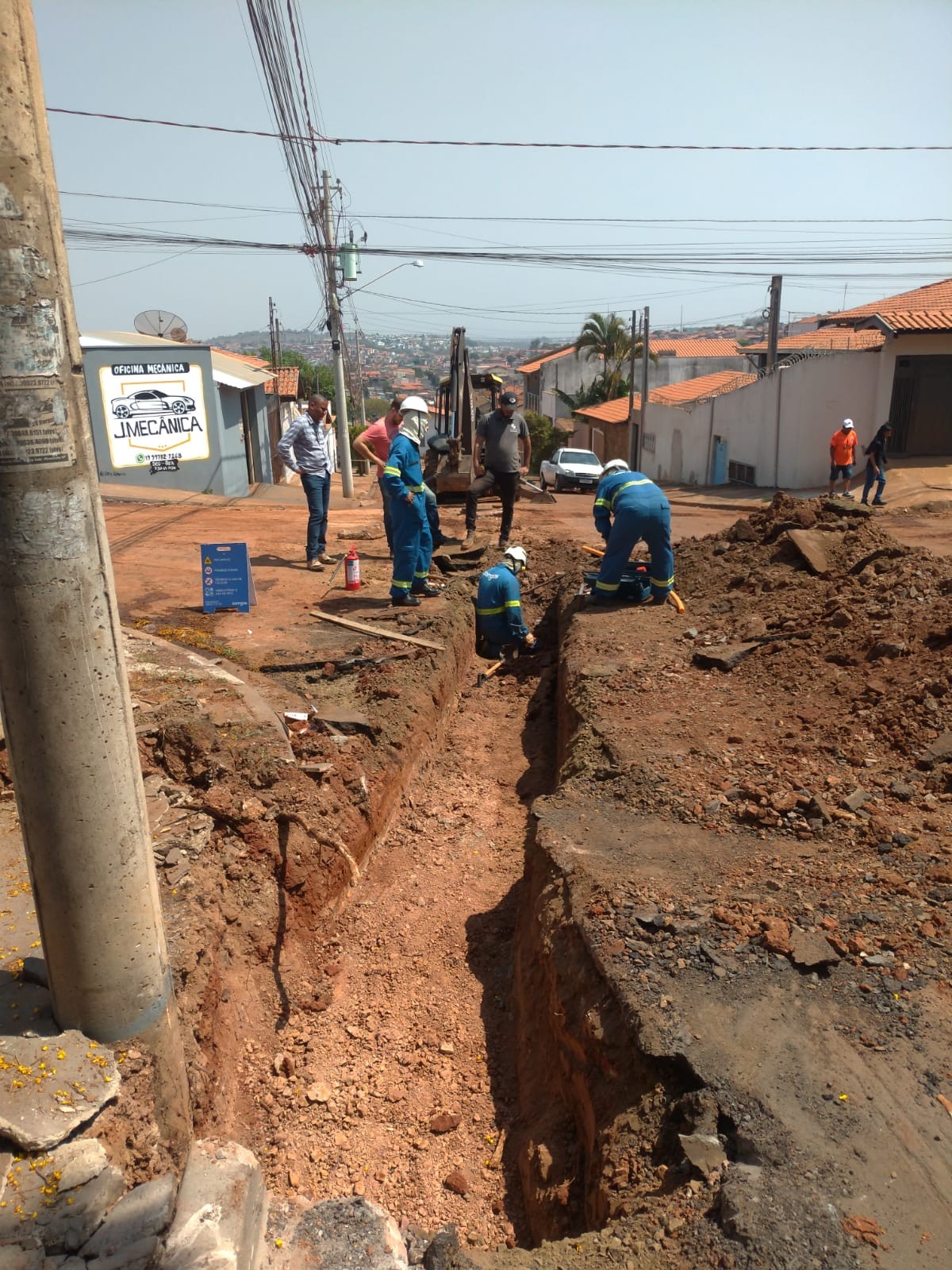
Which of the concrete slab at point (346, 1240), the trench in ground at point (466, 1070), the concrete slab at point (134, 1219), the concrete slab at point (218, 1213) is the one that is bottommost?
the trench in ground at point (466, 1070)

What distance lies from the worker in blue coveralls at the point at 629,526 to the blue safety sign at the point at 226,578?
3453 mm

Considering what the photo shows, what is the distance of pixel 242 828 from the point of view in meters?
4.69

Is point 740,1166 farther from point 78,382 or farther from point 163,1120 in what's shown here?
point 78,382

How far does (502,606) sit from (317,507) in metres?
2.63

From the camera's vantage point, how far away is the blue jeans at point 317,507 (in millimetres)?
9938

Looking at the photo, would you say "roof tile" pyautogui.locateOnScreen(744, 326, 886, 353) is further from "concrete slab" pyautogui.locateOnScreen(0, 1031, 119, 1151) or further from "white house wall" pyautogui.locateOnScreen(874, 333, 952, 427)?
"concrete slab" pyautogui.locateOnScreen(0, 1031, 119, 1151)

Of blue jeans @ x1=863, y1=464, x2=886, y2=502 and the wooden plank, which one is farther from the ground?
blue jeans @ x1=863, y1=464, x2=886, y2=502

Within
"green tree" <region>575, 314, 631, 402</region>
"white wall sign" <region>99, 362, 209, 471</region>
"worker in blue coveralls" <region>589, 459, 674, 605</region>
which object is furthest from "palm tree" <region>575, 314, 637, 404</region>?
"worker in blue coveralls" <region>589, 459, 674, 605</region>

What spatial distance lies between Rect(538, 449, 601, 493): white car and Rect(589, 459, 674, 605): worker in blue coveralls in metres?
17.0

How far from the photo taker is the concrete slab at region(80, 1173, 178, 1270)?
2.39m

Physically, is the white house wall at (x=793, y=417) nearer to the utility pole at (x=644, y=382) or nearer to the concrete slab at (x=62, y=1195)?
the utility pole at (x=644, y=382)

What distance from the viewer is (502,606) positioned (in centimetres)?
912

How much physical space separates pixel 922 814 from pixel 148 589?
7.77 m

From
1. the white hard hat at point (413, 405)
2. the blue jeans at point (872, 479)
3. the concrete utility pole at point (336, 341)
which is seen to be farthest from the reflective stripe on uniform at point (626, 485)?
the concrete utility pole at point (336, 341)
